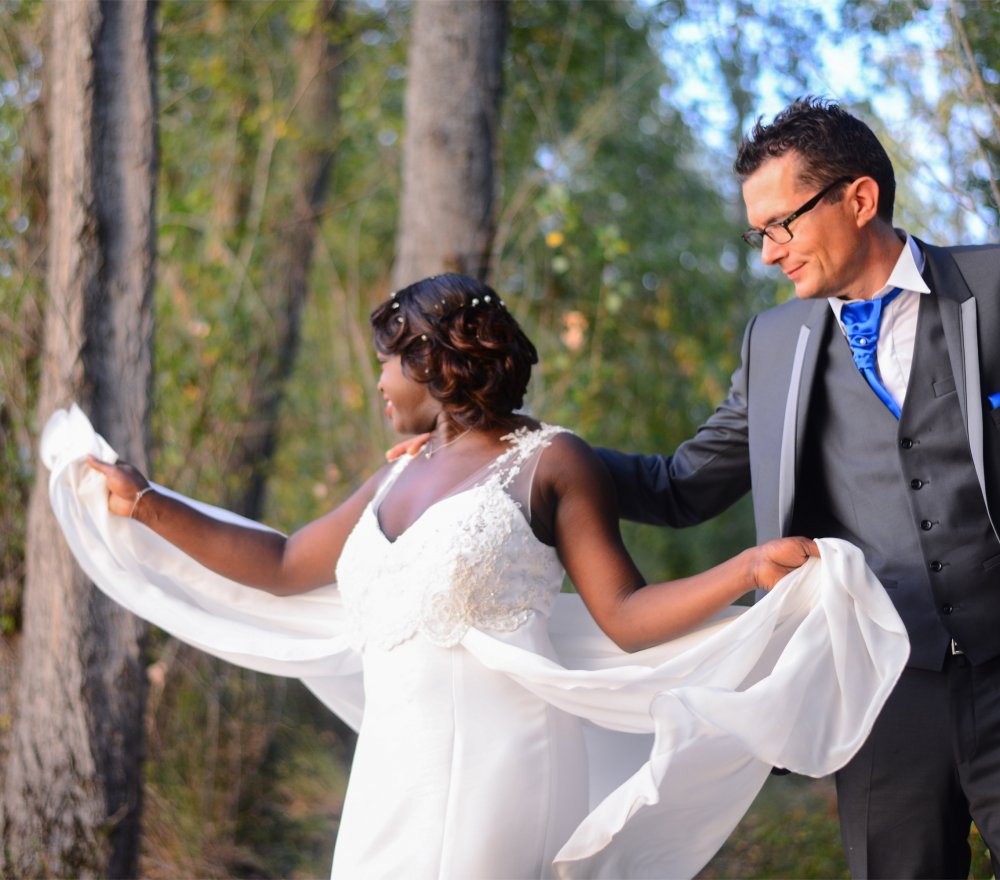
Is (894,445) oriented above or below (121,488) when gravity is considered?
below

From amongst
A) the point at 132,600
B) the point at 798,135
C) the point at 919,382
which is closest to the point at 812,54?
the point at 798,135

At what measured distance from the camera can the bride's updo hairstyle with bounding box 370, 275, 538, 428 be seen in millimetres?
3080

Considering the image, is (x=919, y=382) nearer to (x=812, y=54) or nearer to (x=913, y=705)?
(x=913, y=705)

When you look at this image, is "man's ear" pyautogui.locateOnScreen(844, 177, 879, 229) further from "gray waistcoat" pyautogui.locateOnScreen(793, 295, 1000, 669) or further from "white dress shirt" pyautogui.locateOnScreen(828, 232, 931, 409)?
"gray waistcoat" pyautogui.locateOnScreen(793, 295, 1000, 669)

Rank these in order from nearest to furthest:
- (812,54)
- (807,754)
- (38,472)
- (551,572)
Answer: (807,754), (551,572), (38,472), (812,54)

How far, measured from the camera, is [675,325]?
754 centimetres

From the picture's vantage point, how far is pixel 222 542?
347 centimetres

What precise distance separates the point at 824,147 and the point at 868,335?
1.42ft

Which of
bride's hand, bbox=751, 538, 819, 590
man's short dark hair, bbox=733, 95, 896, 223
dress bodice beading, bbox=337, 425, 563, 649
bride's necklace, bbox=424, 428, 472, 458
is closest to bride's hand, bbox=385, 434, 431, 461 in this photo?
bride's necklace, bbox=424, 428, 472, 458

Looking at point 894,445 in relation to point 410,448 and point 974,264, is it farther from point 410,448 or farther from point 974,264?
point 410,448

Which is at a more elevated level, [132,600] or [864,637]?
[132,600]

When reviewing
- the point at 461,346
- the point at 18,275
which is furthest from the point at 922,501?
the point at 18,275

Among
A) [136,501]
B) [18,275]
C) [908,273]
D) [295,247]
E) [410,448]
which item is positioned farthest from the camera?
[295,247]

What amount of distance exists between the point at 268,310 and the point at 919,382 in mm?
4000
